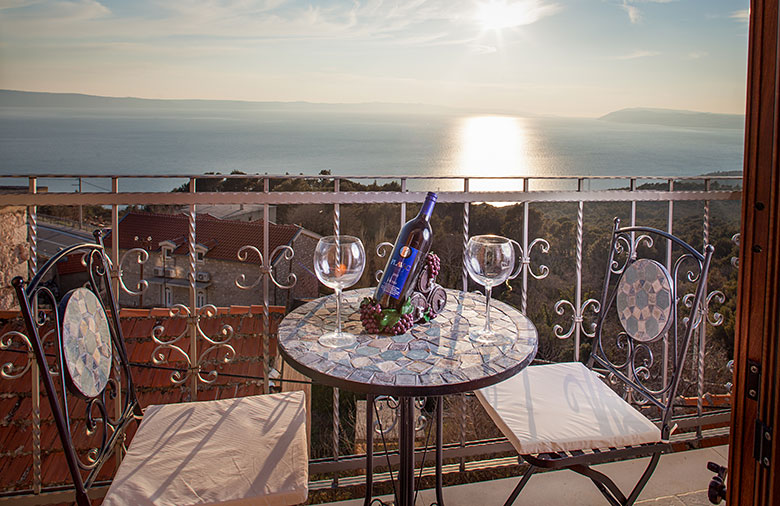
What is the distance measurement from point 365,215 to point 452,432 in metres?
3.47

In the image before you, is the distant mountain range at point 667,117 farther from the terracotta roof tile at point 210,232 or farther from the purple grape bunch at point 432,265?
the purple grape bunch at point 432,265

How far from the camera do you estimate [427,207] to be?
1178 millimetres

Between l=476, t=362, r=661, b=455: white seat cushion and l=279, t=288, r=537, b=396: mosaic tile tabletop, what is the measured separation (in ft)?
0.72

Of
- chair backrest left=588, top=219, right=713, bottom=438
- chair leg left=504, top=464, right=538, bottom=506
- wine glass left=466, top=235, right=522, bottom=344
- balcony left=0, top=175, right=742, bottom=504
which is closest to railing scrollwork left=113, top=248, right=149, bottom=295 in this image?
balcony left=0, top=175, right=742, bottom=504

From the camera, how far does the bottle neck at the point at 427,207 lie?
1165 millimetres

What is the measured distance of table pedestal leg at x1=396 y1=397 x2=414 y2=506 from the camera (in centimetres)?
120

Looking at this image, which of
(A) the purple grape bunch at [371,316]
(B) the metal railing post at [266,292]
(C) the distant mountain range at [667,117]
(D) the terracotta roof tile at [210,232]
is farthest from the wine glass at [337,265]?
(C) the distant mountain range at [667,117]

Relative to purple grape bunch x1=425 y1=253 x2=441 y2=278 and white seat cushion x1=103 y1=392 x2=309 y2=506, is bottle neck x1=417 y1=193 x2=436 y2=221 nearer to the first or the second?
purple grape bunch x1=425 y1=253 x2=441 y2=278

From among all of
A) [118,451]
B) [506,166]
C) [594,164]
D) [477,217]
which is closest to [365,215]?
[477,217]

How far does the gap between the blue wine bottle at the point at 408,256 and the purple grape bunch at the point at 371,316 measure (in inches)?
1.5

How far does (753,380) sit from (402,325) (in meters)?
0.70

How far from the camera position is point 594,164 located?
30.8 feet

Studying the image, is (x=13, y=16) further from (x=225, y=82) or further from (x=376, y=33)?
(x=376, y=33)

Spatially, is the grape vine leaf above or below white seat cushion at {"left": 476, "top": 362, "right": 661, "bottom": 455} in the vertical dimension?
above
